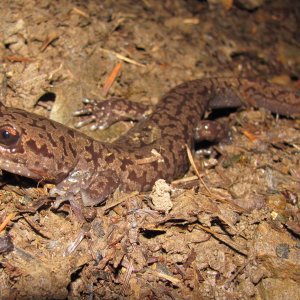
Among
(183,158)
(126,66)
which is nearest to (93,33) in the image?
(126,66)

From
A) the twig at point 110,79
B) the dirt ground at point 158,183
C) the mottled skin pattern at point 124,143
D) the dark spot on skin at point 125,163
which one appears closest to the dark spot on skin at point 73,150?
the mottled skin pattern at point 124,143

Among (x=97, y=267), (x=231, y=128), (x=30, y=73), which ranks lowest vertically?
(x=231, y=128)

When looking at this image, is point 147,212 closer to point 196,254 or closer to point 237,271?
point 196,254

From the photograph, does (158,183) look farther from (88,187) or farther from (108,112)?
(108,112)

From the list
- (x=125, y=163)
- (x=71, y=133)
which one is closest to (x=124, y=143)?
(x=125, y=163)

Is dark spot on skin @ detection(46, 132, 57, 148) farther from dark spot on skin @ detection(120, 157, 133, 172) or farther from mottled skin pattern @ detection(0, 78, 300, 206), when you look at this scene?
dark spot on skin @ detection(120, 157, 133, 172)
